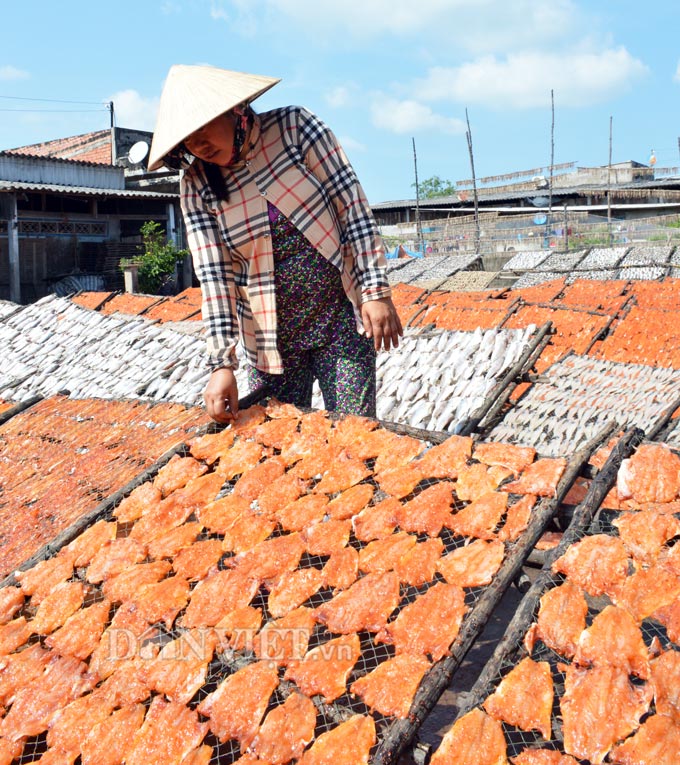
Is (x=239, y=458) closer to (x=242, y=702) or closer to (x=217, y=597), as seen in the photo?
(x=217, y=597)

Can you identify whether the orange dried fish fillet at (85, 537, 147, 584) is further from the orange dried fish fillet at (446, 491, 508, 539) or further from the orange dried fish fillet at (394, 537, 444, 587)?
the orange dried fish fillet at (446, 491, 508, 539)

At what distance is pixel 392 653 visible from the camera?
1.90 metres

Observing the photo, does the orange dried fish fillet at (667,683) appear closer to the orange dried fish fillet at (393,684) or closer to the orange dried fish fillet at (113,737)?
the orange dried fish fillet at (393,684)

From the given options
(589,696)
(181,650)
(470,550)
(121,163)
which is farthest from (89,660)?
(121,163)

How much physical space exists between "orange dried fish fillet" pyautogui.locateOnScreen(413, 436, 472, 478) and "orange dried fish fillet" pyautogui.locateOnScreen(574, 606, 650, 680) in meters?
0.80

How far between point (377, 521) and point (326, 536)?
0.63 ft

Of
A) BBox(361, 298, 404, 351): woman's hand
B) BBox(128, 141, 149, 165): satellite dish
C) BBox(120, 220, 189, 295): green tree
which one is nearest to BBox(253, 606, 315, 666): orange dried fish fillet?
BBox(361, 298, 404, 351): woman's hand

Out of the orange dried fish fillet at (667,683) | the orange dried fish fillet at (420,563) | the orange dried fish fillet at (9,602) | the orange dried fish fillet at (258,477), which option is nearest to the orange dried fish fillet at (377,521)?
the orange dried fish fillet at (420,563)

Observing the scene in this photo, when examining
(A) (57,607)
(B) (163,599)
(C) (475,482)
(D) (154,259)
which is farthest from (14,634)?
(D) (154,259)

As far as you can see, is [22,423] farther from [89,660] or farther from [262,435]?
[89,660]

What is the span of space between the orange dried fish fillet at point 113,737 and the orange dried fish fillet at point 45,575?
735 mm

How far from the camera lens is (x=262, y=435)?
9.85ft

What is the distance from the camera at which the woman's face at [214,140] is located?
280 centimetres

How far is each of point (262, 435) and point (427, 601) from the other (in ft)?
4.20
